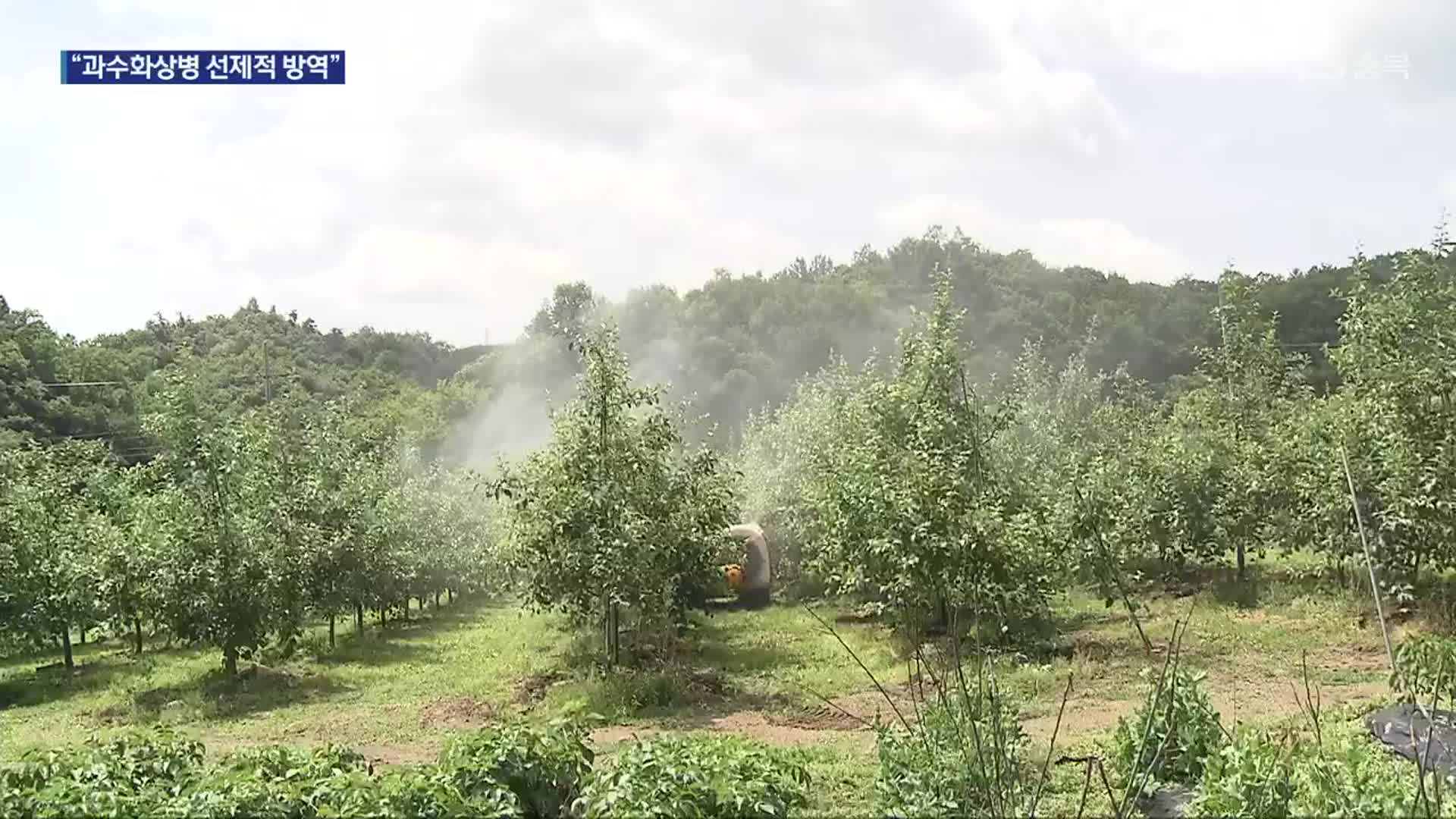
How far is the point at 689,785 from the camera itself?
5469 mm

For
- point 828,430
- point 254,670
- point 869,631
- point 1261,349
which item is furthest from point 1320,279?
point 254,670

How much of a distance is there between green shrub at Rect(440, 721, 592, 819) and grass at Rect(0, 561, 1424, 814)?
1.92 feet

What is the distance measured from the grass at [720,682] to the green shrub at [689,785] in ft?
3.92

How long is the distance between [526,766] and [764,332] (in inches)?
2117

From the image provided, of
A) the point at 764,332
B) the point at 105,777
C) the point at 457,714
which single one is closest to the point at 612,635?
the point at 457,714

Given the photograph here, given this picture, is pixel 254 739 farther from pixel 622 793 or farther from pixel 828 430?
pixel 828 430

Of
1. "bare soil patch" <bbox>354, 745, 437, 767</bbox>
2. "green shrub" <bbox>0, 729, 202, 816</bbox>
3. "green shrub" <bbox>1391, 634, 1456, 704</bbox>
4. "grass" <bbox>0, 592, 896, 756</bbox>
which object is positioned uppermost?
"green shrub" <bbox>1391, 634, 1456, 704</bbox>

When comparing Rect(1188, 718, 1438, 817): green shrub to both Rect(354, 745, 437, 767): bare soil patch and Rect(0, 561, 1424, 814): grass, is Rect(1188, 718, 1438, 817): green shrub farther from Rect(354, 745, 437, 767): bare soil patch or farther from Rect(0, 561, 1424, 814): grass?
Rect(354, 745, 437, 767): bare soil patch

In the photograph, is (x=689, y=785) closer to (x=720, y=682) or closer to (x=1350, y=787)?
(x=1350, y=787)

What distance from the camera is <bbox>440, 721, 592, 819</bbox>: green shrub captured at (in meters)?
5.95

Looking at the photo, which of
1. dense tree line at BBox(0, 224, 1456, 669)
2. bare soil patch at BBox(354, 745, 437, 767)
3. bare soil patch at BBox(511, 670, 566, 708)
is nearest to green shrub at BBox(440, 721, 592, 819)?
dense tree line at BBox(0, 224, 1456, 669)

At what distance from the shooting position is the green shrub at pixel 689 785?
528 centimetres

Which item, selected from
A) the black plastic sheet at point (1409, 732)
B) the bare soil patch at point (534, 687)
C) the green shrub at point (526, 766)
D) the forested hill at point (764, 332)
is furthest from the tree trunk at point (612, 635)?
the forested hill at point (764, 332)

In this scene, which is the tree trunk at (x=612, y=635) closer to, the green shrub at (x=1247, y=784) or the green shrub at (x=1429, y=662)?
the green shrub at (x=1247, y=784)
